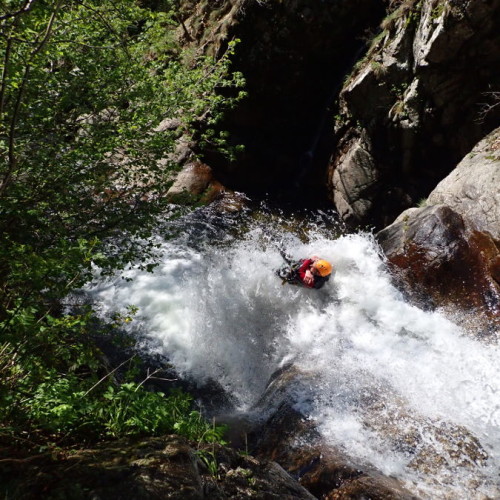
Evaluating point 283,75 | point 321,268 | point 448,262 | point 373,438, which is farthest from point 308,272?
point 283,75

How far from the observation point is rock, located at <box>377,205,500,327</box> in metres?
8.02

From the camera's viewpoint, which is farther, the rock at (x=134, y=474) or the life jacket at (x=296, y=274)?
the life jacket at (x=296, y=274)

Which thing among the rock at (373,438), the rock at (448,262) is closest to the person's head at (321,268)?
the rock at (448,262)

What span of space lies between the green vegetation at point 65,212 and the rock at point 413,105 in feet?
19.4

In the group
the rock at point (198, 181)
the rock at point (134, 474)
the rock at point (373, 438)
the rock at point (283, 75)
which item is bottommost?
the rock at point (373, 438)

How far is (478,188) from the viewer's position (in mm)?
8977

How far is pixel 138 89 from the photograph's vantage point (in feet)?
19.9

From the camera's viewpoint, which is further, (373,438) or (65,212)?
(373,438)

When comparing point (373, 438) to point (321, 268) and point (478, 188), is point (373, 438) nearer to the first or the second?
point (321, 268)

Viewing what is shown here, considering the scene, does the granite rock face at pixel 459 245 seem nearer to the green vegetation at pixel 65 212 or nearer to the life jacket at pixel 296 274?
the life jacket at pixel 296 274

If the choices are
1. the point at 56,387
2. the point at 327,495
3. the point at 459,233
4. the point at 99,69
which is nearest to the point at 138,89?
the point at 99,69

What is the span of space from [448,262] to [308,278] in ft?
10.2

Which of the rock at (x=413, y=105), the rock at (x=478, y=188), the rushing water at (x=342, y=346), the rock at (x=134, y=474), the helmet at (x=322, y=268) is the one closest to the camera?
the rock at (x=134, y=474)

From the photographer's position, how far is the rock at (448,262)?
26.3 feet
